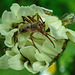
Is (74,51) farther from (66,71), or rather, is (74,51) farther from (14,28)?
(14,28)

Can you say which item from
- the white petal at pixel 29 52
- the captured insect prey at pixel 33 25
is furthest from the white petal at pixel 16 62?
the captured insect prey at pixel 33 25

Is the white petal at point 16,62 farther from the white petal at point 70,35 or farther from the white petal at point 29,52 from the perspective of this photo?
the white petal at point 70,35

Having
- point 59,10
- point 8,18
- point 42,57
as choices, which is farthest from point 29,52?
point 59,10

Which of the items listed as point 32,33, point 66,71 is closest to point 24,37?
point 32,33

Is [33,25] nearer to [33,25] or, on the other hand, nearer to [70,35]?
[33,25]

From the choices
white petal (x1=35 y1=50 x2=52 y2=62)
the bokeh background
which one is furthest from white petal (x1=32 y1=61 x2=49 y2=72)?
the bokeh background

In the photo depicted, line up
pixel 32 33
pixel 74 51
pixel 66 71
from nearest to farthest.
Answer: pixel 32 33 → pixel 74 51 → pixel 66 71
